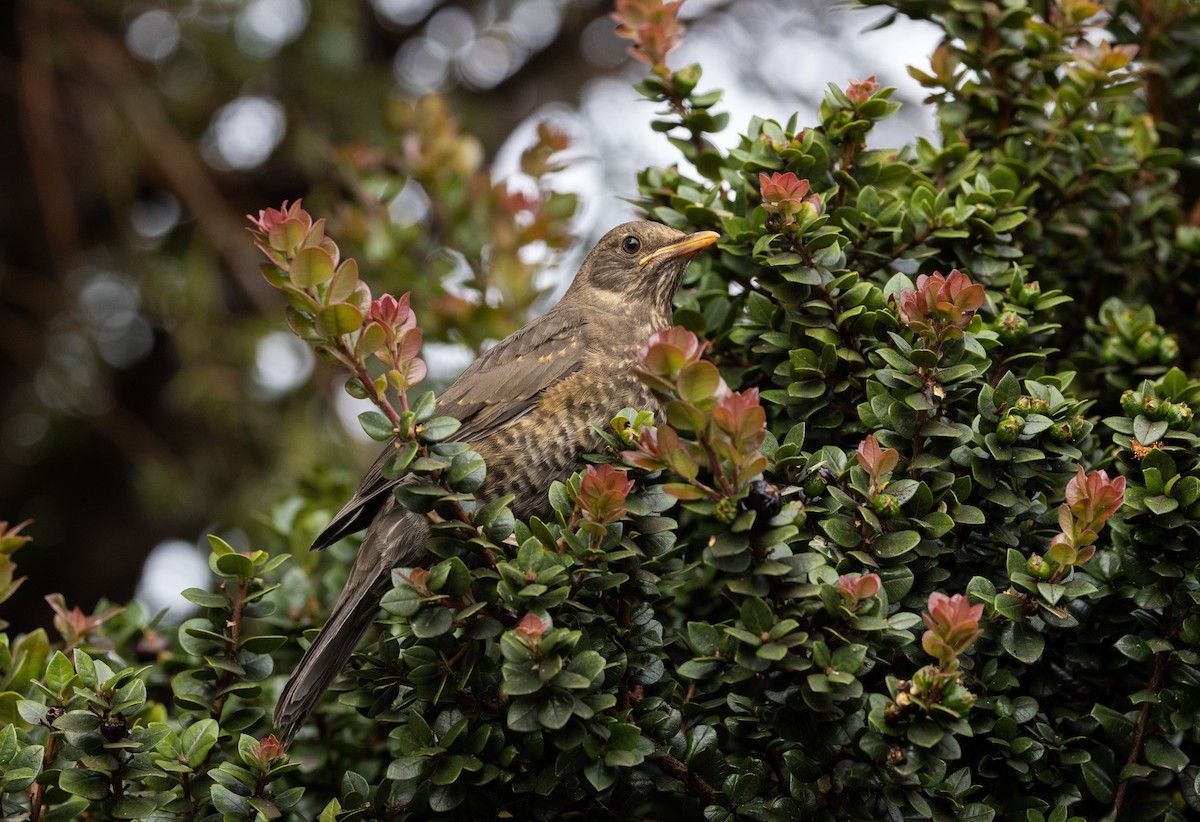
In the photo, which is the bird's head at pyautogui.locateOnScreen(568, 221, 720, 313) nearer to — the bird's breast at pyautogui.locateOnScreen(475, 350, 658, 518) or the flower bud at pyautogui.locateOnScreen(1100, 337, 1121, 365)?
the bird's breast at pyautogui.locateOnScreen(475, 350, 658, 518)

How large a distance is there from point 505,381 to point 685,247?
577 mm

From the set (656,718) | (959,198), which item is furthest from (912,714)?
(959,198)

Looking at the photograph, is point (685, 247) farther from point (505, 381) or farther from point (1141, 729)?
point (1141, 729)

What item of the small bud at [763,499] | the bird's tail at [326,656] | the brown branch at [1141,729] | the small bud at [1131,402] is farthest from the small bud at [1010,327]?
the bird's tail at [326,656]

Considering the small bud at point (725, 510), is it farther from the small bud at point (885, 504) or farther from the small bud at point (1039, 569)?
the small bud at point (1039, 569)

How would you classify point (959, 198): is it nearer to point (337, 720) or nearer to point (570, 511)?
point (570, 511)

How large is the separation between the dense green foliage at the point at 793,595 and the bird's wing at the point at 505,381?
639mm

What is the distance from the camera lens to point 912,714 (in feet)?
5.71

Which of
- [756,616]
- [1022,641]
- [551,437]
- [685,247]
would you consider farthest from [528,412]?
[1022,641]

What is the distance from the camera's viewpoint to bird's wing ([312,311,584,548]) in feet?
9.69

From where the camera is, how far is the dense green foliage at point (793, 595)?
1786 millimetres

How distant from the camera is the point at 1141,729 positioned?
6.51ft

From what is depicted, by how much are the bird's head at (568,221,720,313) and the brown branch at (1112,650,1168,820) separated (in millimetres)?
1728

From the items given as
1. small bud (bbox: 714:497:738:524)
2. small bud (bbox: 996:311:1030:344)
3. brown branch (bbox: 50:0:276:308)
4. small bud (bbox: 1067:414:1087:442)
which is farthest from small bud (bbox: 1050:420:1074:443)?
brown branch (bbox: 50:0:276:308)
